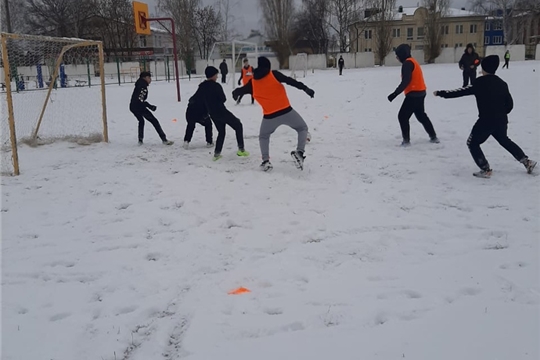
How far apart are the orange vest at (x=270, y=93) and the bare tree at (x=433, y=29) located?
5395 centimetres

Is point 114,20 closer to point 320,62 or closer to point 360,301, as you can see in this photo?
point 320,62

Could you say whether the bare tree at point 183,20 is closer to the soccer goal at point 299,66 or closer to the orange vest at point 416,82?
the soccer goal at point 299,66


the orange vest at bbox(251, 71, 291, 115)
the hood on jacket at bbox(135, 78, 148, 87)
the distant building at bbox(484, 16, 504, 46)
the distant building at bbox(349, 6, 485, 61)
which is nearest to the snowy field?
the orange vest at bbox(251, 71, 291, 115)

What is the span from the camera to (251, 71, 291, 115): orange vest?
7227 millimetres

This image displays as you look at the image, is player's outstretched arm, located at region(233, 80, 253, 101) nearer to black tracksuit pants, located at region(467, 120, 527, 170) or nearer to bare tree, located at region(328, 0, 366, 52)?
black tracksuit pants, located at region(467, 120, 527, 170)

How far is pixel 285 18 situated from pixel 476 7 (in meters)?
36.6

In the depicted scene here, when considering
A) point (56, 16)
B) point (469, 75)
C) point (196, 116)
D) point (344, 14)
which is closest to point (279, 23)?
point (344, 14)

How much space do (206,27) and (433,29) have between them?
94.1ft

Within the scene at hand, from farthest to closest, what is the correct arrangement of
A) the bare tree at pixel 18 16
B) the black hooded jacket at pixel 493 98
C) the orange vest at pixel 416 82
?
the bare tree at pixel 18 16 < the orange vest at pixel 416 82 < the black hooded jacket at pixel 493 98

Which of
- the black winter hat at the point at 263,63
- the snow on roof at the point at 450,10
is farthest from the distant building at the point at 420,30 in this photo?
the black winter hat at the point at 263,63

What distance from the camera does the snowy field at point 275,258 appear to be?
323 cm

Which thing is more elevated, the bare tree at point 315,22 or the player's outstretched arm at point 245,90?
the bare tree at point 315,22

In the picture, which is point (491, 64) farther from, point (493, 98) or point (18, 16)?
point (18, 16)

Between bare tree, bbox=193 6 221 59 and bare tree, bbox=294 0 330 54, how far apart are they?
35.9 ft
